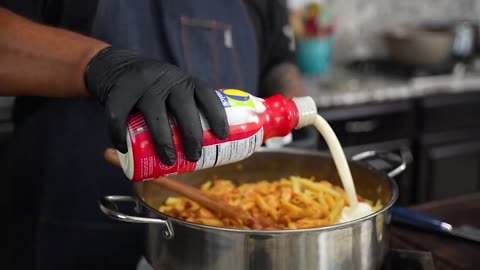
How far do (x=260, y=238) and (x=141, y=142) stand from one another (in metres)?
0.17

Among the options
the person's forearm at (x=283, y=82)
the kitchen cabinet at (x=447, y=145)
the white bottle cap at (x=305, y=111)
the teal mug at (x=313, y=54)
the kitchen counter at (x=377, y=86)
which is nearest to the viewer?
the white bottle cap at (x=305, y=111)

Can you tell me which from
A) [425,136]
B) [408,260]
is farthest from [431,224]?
[425,136]

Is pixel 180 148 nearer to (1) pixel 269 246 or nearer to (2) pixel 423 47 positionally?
(1) pixel 269 246

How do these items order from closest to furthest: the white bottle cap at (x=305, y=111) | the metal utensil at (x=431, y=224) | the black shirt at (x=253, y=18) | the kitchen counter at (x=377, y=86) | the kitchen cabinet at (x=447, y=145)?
the white bottle cap at (x=305, y=111), the metal utensil at (x=431, y=224), the black shirt at (x=253, y=18), the kitchen counter at (x=377, y=86), the kitchen cabinet at (x=447, y=145)

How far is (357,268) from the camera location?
73cm

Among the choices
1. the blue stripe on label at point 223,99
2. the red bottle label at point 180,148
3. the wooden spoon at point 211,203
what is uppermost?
the blue stripe on label at point 223,99

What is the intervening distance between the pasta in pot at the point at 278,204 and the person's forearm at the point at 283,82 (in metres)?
0.42

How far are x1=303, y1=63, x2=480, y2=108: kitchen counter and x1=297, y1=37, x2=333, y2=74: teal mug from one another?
48mm

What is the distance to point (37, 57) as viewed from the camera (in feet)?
2.85

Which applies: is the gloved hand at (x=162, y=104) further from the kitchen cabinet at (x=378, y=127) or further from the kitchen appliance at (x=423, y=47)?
the kitchen appliance at (x=423, y=47)

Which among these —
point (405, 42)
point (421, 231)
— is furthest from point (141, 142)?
point (405, 42)

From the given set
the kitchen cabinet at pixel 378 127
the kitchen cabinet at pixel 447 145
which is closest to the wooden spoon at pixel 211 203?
the kitchen cabinet at pixel 378 127

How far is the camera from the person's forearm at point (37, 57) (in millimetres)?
824

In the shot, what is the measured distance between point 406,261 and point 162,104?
1.40 feet
